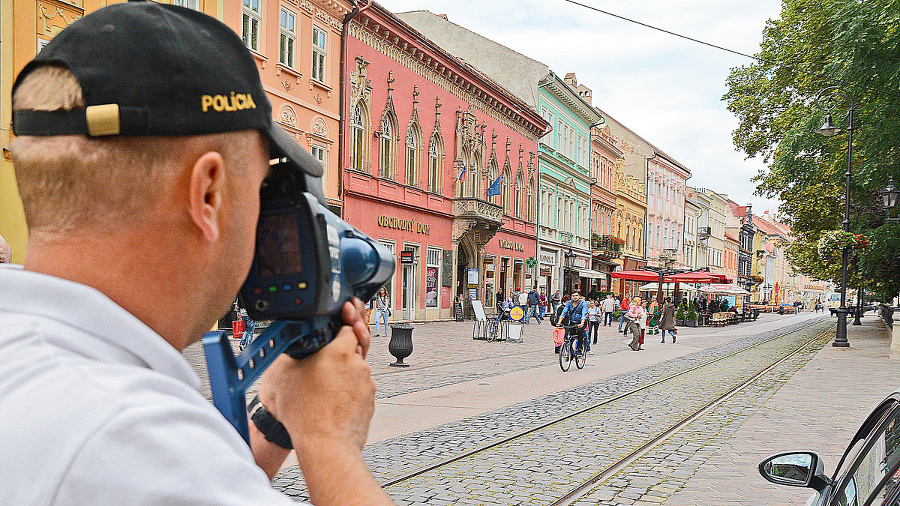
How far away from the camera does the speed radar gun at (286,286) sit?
114 centimetres

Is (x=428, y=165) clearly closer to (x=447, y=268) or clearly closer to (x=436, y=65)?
(x=436, y=65)

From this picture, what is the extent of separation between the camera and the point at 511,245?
39.7m

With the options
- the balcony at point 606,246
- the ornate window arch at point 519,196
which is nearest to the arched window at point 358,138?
the ornate window arch at point 519,196

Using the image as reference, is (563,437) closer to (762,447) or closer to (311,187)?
(762,447)

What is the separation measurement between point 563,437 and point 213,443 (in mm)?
7847

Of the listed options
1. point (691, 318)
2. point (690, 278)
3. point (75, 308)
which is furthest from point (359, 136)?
point (75, 308)

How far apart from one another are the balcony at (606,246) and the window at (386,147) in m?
26.8

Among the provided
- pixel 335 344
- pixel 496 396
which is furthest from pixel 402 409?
pixel 335 344

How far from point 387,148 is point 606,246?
28594 millimetres

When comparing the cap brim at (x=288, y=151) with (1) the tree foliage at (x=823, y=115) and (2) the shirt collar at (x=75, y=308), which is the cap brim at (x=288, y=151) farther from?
(1) the tree foliage at (x=823, y=115)

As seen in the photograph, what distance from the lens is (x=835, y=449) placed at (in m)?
7.98

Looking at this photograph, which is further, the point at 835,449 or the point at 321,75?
the point at 321,75

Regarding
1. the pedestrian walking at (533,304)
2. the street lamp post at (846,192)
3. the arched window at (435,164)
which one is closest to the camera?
the street lamp post at (846,192)

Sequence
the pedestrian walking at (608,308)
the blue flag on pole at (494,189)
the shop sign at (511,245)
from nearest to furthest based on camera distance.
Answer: the blue flag on pole at (494,189), the pedestrian walking at (608,308), the shop sign at (511,245)
